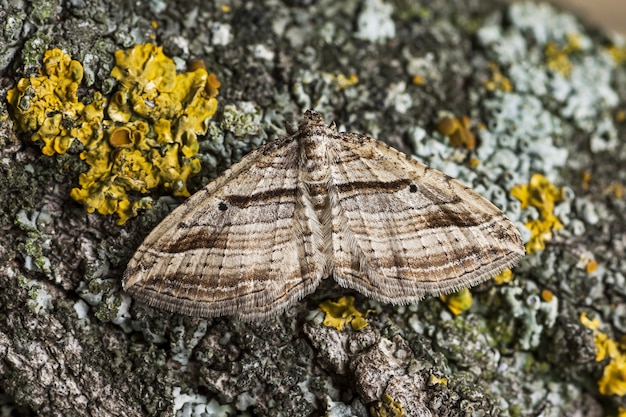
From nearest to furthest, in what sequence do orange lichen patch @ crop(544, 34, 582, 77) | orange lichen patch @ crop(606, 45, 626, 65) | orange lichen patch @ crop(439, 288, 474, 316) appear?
orange lichen patch @ crop(439, 288, 474, 316) < orange lichen patch @ crop(544, 34, 582, 77) < orange lichen patch @ crop(606, 45, 626, 65)

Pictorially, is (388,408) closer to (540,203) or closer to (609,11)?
(540,203)

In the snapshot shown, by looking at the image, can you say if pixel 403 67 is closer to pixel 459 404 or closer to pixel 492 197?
pixel 492 197

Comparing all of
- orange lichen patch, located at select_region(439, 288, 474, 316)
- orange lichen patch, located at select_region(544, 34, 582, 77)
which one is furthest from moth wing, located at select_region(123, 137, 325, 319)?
orange lichen patch, located at select_region(544, 34, 582, 77)

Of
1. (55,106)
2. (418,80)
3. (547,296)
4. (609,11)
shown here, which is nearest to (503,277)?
(547,296)

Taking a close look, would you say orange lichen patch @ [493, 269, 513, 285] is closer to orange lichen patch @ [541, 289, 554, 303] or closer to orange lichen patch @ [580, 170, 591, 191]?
orange lichen patch @ [541, 289, 554, 303]

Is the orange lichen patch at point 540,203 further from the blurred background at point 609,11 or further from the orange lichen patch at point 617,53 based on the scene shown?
the blurred background at point 609,11
